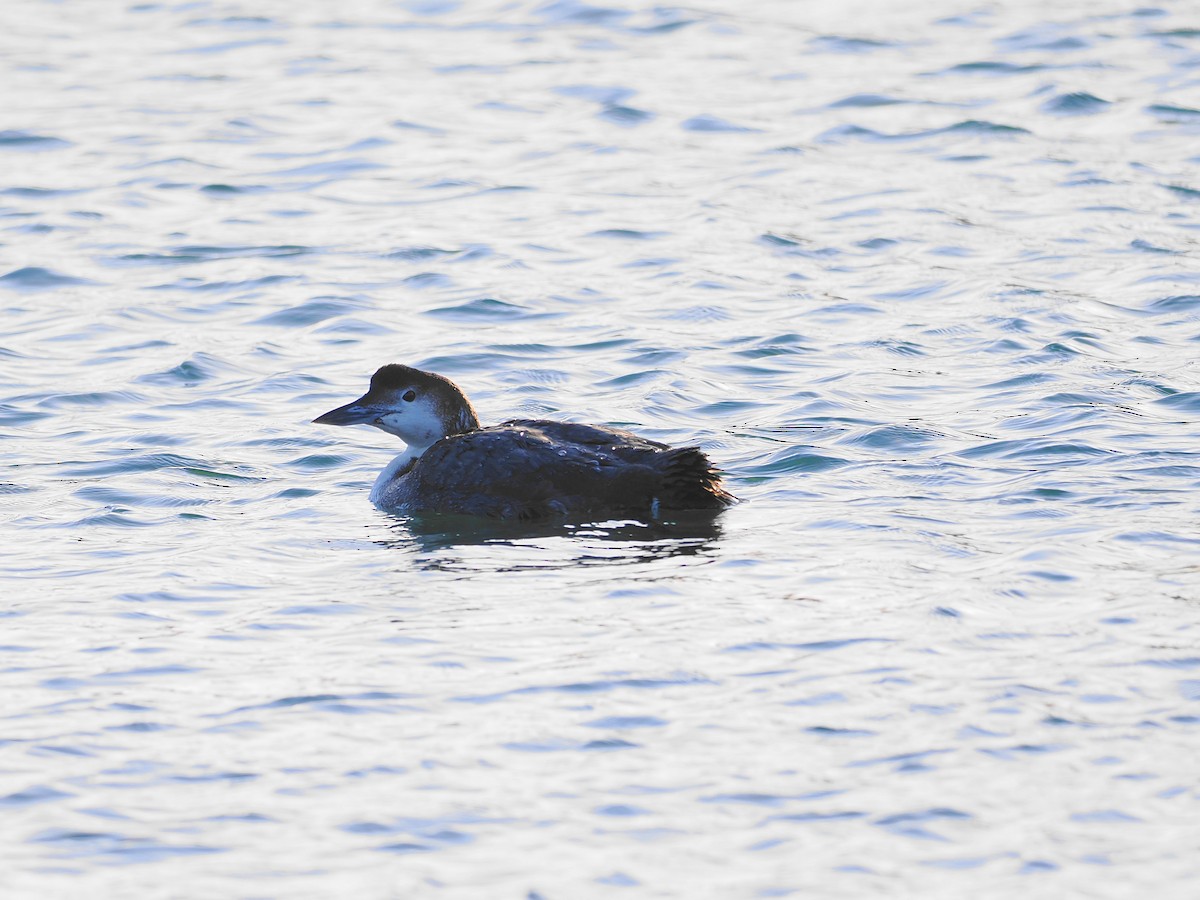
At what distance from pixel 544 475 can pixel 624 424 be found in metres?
1.83

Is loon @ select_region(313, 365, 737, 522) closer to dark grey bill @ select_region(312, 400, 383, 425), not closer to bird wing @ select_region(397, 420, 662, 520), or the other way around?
bird wing @ select_region(397, 420, 662, 520)

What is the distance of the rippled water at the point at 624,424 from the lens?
17.9ft

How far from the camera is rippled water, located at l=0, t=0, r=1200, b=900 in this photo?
5.46 m

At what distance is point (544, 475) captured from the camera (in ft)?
27.9

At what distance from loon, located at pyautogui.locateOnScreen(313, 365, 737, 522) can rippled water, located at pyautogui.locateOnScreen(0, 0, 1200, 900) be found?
0.21 m

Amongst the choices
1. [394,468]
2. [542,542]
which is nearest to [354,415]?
[394,468]

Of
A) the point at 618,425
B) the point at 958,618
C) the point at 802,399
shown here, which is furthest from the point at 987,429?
the point at 958,618

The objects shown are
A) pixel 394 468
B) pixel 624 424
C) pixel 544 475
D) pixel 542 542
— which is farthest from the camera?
pixel 624 424

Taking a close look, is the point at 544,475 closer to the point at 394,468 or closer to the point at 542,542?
the point at 542,542

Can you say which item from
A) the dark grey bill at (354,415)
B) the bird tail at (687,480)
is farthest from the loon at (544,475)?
the dark grey bill at (354,415)

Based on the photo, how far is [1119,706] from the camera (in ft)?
19.9

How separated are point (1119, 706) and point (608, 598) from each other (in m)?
2.12

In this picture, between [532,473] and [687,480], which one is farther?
[532,473]

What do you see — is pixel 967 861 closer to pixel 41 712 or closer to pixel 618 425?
pixel 41 712
